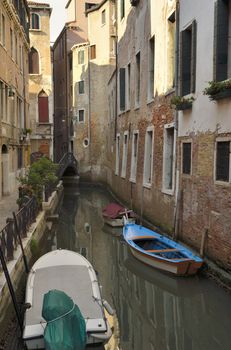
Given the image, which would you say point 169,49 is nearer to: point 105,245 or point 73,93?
point 105,245

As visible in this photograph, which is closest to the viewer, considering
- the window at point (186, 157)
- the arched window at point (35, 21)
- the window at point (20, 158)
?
the window at point (186, 157)

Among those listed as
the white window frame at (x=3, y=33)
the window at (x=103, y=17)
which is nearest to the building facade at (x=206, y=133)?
the white window frame at (x=3, y=33)

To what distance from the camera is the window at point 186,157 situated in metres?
9.74

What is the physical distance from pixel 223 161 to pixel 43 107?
20045mm

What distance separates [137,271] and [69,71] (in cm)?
2604

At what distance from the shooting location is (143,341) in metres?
6.26

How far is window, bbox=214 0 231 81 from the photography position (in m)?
7.91

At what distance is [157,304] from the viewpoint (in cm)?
768

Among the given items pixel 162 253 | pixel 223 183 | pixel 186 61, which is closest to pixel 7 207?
pixel 162 253

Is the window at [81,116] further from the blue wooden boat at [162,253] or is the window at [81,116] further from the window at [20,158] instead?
the blue wooden boat at [162,253]

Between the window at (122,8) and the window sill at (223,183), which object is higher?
the window at (122,8)

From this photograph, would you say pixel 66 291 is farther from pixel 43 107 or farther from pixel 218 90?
pixel 43 107

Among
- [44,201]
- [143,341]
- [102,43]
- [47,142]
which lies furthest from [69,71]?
[143,341]

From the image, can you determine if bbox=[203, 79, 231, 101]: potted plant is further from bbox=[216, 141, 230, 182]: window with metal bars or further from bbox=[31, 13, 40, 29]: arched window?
bbox=[31, 13, 40, 29]: arched window
